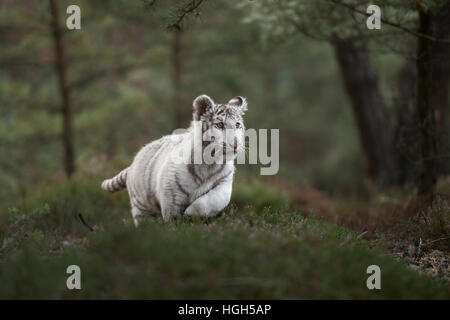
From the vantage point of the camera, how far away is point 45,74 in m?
16.8

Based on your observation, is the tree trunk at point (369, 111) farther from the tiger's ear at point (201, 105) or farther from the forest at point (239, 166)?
the tiger's ear at point (201, 105)

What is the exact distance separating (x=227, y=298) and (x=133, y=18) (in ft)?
34.2

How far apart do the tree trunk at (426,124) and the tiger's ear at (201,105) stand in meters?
3.05

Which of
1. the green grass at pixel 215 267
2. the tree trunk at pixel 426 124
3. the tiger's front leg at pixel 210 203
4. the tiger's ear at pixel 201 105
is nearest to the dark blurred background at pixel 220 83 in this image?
the tree trunk at pixel 426 124

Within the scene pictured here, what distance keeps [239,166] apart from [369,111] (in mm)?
6310

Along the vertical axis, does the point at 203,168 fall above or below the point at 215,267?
above

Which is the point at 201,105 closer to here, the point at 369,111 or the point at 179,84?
the point at 369,111

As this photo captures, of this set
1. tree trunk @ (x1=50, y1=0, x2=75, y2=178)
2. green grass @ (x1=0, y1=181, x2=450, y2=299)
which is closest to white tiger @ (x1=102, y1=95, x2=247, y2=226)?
green grass @ (x1=0, y1=181, x2=450, y2=299)

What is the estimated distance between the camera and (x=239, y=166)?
1568 centimetres

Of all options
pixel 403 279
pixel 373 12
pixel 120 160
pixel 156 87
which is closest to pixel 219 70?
pixel 156 87

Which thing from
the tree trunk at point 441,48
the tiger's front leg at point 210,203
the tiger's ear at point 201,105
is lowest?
the tiger's front leg at point 210,203

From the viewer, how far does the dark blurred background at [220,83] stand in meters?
6.25

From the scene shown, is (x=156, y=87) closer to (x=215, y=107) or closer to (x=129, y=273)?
(x=215, y=107)

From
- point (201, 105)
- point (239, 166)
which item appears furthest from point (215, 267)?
point (239, 166)
